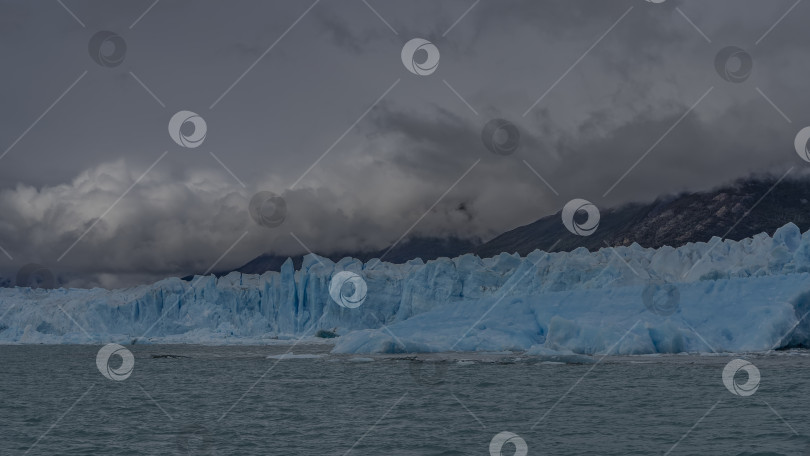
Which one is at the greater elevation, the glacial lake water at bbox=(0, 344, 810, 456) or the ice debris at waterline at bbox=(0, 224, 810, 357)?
the ice debris at waterline at bbox=(0, 224, 810, 357)

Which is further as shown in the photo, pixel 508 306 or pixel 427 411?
pixel 508 306

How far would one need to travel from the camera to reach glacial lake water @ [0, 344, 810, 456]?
15078mm

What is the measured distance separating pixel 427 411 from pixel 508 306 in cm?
2839

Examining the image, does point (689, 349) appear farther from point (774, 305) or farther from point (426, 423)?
point (426, 423)

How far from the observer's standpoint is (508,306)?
4834 cm

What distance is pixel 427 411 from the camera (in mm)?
20641

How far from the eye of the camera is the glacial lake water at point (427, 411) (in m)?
15.1

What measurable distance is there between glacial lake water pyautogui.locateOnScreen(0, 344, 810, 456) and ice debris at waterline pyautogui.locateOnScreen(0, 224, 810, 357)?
4.41 meters

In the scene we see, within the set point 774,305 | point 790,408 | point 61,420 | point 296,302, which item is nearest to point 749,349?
point 774,305

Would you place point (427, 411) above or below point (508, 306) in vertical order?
below

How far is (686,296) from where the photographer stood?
42344 mm

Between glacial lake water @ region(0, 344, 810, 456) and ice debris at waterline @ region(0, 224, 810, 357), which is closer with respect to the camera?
glacial lake water @ region(0, 344, 810, 456)

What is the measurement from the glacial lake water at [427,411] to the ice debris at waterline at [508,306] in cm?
441

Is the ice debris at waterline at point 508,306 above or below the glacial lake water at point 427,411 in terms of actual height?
above
